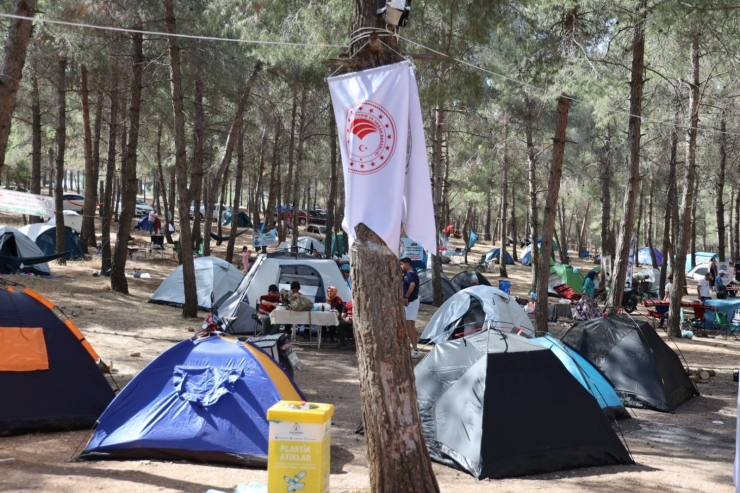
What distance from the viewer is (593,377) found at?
317 inches

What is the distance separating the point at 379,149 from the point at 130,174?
11.0m

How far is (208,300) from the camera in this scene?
564 inches

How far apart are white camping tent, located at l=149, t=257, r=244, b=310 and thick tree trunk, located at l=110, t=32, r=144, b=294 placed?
2.90 feet

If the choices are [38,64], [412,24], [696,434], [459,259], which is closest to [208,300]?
[38,64]

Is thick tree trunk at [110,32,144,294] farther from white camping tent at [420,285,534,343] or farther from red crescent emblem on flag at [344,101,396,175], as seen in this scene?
red crescent emblem on flag at [344,101,396,175]

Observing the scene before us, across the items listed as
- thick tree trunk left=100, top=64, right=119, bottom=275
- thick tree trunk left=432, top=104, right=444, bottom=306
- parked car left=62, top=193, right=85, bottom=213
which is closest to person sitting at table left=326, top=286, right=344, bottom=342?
thick tree trunk left=432, top=104, right=444, bottom=306

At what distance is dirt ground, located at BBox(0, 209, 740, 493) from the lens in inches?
208

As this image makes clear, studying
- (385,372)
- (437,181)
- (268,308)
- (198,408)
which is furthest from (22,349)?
(437,181)

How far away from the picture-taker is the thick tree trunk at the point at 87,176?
52.4 ft

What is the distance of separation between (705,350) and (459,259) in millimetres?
19035

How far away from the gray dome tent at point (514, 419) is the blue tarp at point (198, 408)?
1445 mm

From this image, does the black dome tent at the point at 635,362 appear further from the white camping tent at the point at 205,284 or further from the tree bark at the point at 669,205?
the tree bark at the point at 669,205

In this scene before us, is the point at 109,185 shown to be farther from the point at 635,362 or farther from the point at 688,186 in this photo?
the point at 635,362

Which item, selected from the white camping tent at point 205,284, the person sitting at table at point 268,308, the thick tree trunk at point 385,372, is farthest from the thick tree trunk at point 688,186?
the thick tree trunk at point 385,372
